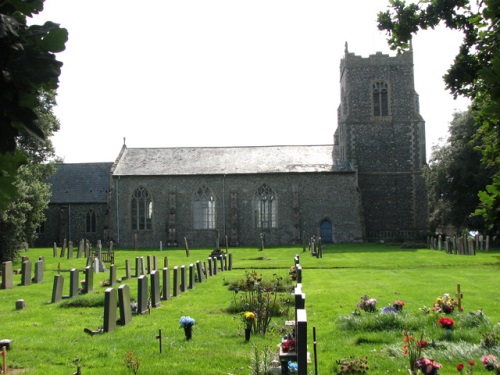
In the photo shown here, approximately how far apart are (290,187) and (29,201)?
18.8 meters

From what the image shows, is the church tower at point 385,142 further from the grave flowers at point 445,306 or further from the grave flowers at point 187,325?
the grave flowers at point 187,325

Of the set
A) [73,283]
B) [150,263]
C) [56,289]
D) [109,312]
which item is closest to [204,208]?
[150,263]

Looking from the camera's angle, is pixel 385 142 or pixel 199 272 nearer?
pixel 199 272

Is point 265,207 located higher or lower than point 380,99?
lower

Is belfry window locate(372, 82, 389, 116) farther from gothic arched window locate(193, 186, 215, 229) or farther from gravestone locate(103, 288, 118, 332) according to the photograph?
gravestone locate(103, 288, 118, 332)

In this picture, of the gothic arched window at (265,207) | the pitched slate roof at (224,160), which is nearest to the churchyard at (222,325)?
the gothic arched window at (265,207)

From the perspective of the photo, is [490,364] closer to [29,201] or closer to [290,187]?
[29,201]

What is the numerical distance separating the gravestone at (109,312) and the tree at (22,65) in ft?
27.0

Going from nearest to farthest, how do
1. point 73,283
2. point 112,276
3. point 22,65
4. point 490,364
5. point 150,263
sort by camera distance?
Answer: 1. point 22,65
2. point 490,364
3. point 73,283
4. point 112,276
5. point 150,263

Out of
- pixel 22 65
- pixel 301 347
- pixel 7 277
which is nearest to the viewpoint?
pixel 22 65

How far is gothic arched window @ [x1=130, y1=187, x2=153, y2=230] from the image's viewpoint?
40.2 metres

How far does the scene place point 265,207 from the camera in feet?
131

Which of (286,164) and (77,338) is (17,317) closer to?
(77,338)

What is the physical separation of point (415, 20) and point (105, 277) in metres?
14.5
